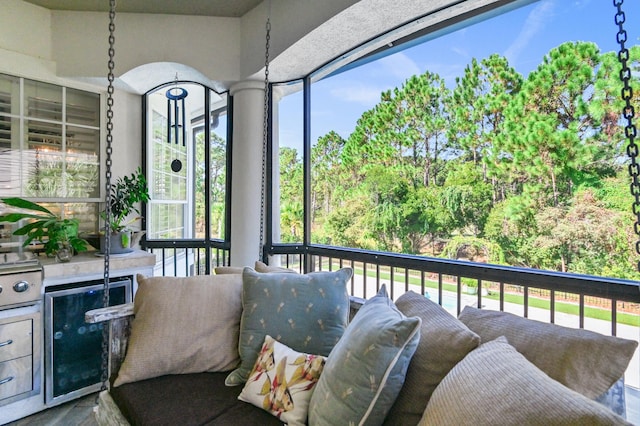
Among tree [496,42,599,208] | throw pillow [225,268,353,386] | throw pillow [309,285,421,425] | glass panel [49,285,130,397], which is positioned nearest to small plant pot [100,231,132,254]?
glass panel [49,285,130,397]

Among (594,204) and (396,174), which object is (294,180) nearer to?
(396,174)

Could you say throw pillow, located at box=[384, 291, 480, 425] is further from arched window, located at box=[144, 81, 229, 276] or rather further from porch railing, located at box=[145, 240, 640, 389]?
arched window, located at box=[144, 81, 229, 276]

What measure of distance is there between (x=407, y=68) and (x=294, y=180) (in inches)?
51.8

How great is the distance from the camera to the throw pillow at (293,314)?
1478 mm

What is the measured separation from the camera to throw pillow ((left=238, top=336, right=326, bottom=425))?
3.94ft

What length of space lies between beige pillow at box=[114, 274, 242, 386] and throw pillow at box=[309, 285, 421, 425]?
68 cm

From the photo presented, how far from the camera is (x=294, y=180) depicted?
3.06 m

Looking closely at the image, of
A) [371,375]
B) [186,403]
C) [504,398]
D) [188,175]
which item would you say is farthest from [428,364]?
[188,175]

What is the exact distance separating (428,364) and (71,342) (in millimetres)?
2474

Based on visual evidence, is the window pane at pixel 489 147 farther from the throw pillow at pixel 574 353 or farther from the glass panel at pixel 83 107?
the glass panel at pixel 83 107

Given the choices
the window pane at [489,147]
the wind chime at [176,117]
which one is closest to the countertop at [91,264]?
the wind chime at [176,117]

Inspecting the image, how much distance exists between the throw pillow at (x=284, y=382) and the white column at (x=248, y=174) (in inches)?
65.2

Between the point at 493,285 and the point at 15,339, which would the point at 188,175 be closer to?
the point at 15,339

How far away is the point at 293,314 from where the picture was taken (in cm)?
152
